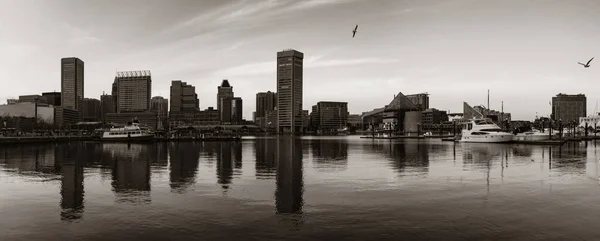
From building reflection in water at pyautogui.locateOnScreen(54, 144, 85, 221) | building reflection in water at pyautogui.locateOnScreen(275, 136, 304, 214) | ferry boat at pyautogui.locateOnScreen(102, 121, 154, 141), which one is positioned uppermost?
ferry boat at pyautogui.locateOnScreen(102, 121, 154, 141)

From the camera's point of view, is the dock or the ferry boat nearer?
the dock

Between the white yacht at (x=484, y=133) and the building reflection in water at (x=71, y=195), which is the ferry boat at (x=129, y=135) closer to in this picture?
the building reflection in water at (x=71, y=195)

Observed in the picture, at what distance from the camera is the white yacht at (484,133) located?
106637mm

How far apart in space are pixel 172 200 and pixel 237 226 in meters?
8.38

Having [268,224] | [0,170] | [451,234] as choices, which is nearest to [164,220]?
[268,224]

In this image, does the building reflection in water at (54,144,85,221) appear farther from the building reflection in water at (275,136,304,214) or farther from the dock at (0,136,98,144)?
the dock at (0,136,98,144)

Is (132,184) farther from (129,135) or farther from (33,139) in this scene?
(33,139)

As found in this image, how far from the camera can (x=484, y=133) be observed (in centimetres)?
11156

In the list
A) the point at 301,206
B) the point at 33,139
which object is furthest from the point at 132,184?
the point at 33,139

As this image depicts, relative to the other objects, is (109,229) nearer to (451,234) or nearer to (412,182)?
(451,234)

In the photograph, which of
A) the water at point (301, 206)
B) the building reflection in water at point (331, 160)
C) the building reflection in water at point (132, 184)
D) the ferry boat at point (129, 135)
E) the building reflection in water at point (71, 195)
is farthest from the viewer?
the ferry boat at point (129, 135)

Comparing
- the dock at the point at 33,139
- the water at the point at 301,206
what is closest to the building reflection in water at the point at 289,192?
the water at the point at 301,206

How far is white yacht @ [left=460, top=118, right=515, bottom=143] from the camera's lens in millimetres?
106637

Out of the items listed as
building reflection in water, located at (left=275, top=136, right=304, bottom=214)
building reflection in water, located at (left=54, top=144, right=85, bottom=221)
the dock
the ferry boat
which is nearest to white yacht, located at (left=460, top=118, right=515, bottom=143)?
building reflection in water, located at (left=275, top=136, right=304, bottom=214)
